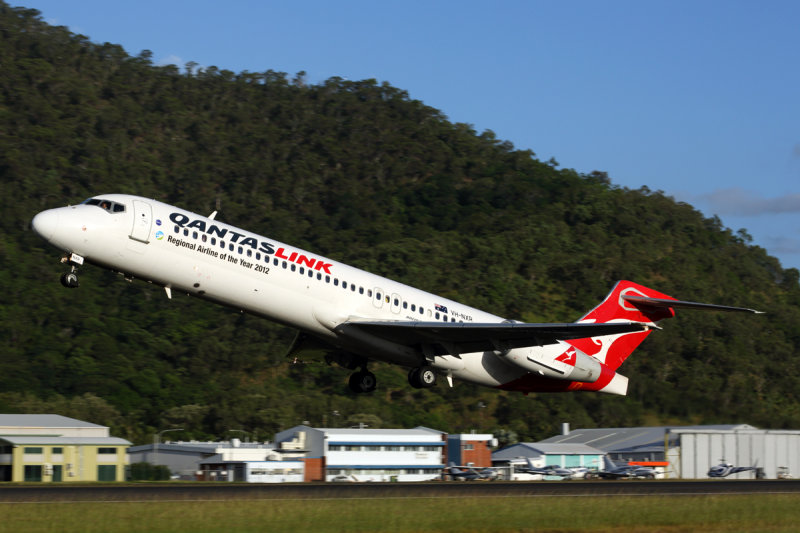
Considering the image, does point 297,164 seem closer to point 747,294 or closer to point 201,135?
point 201,135

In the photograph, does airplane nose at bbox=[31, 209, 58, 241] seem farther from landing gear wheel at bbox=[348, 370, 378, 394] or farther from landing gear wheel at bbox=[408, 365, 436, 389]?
landing gear wheel at bbox=[408, 365, 436, 389]

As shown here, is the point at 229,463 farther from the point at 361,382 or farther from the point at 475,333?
the point at 475,333

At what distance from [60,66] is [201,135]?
2804 centimetres

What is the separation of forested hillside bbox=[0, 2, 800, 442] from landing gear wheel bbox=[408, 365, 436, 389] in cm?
2101

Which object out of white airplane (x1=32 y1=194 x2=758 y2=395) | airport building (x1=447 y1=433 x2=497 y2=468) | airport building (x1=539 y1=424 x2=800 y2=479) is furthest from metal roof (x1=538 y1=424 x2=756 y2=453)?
white airplane (x1=32 y1=194 x2=758 y2=395)

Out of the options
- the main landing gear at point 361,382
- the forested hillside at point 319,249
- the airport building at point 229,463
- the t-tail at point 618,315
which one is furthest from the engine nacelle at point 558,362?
the airport building at point 229,463

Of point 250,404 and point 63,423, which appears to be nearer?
point 63,423

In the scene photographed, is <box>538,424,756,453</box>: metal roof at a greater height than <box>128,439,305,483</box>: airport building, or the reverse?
<box>538,424,756,453</box>: metal roof

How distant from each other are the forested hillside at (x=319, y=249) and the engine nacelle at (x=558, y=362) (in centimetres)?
1381

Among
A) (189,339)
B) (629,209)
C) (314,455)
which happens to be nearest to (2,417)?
(314,455)

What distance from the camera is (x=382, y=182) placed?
171 meters

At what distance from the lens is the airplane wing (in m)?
35.6

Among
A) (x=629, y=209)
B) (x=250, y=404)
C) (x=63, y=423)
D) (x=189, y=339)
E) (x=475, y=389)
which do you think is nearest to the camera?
(x=63, y=423)

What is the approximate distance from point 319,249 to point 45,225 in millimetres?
112397
